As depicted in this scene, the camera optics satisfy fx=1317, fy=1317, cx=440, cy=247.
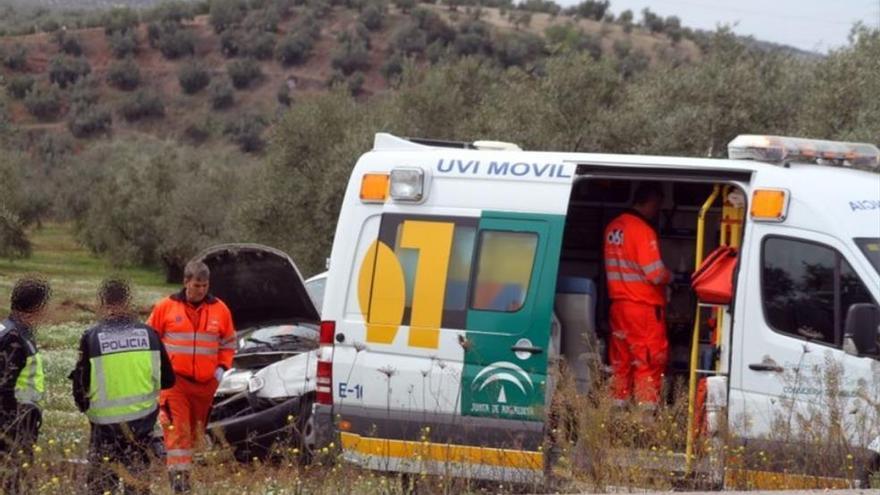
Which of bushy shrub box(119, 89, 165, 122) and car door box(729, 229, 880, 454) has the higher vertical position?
bushy shrub box(119, 89, 165, 122)

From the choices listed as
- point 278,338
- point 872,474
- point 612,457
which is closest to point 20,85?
point 278,338

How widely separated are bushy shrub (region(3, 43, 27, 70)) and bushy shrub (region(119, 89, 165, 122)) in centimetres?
668

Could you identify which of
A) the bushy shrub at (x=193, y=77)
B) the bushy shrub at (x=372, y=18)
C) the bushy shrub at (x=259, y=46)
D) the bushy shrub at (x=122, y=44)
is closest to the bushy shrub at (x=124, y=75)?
the bushy shrub at (x=122, y=44)

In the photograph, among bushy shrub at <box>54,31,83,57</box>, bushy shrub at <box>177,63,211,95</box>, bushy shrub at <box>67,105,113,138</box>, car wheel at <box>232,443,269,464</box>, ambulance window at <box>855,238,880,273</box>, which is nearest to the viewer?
ambulance window at <box>855,238,880,273</box>

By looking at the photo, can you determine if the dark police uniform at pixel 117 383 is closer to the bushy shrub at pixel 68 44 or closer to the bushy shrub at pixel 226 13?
the bushy shrub at pixel 68 44

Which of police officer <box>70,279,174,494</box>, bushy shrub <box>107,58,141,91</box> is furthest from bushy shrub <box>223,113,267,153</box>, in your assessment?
police officer <box>70,279,174,494</box>

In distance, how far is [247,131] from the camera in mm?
71875

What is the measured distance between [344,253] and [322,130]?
2639 cm

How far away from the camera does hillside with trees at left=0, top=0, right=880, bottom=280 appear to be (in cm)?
2509

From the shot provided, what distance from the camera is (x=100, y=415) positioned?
738 cm

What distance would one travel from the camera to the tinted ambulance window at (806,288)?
25.1ft

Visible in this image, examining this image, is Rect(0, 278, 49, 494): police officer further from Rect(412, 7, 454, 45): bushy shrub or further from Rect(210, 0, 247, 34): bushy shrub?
Rect(210, 0, 247, 34): bushy shrub

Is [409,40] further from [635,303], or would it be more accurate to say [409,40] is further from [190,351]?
[190,351]

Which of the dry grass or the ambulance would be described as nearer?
the dry grass
